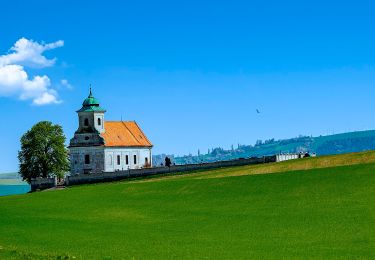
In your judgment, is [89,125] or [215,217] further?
[89,125]

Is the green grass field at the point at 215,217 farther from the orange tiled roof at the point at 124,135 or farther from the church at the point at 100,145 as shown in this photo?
the orange tiled roof at the point at 124,135

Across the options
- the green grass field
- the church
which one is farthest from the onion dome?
the green grass field

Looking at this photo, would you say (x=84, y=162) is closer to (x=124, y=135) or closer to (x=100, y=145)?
(x=100, y=145)

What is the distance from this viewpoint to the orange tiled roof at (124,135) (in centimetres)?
13262

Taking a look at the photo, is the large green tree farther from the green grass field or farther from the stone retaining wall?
the green grass field

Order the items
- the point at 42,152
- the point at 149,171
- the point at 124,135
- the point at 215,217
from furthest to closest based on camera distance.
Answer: the point at 124,135 → the point at 42,152 → the point at 149,171 → the point at 215,217

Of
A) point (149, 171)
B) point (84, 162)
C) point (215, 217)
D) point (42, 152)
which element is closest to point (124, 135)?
point (84, 162)

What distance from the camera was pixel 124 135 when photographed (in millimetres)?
135875

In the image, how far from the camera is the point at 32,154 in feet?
417

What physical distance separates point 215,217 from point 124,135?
85.8m

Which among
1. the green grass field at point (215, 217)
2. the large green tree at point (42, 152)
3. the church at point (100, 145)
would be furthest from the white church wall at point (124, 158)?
the green grass field at point (215, 217)

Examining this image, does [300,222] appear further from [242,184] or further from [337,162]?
[337,162]

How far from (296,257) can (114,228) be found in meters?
19.5

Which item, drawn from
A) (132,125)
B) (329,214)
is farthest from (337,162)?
(132,125)
